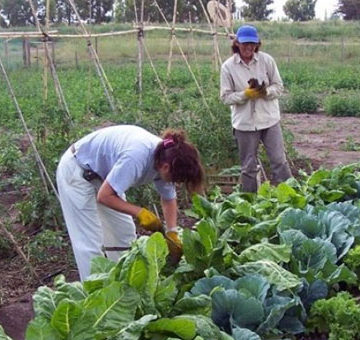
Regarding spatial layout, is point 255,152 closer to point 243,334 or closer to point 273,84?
point 273,84

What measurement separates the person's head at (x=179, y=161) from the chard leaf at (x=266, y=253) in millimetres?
451

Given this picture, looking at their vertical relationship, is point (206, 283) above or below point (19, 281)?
above

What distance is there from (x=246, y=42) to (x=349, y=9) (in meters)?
45.4

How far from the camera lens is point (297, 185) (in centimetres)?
642

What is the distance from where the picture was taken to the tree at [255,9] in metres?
51.0

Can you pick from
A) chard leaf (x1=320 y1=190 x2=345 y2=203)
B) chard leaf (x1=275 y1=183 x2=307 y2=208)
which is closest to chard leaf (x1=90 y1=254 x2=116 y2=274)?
chard leaf (x1=275 y1=183 x2=307 y2=208)

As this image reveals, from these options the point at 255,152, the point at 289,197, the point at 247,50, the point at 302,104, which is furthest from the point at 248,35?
the point at 302,104

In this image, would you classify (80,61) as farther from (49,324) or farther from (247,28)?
(49,324)

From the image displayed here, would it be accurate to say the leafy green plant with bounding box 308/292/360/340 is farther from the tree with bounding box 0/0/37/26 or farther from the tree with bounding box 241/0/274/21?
the tree with bounding box 241/0/274/21

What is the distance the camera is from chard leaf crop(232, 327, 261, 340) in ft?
12.1

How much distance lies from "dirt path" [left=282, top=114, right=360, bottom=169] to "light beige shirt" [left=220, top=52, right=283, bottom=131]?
2831mm

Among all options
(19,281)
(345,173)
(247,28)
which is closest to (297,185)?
(345,173)

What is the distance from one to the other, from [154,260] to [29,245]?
2710mm

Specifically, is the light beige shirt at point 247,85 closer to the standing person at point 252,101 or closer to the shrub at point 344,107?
the standing person at point 252,101
